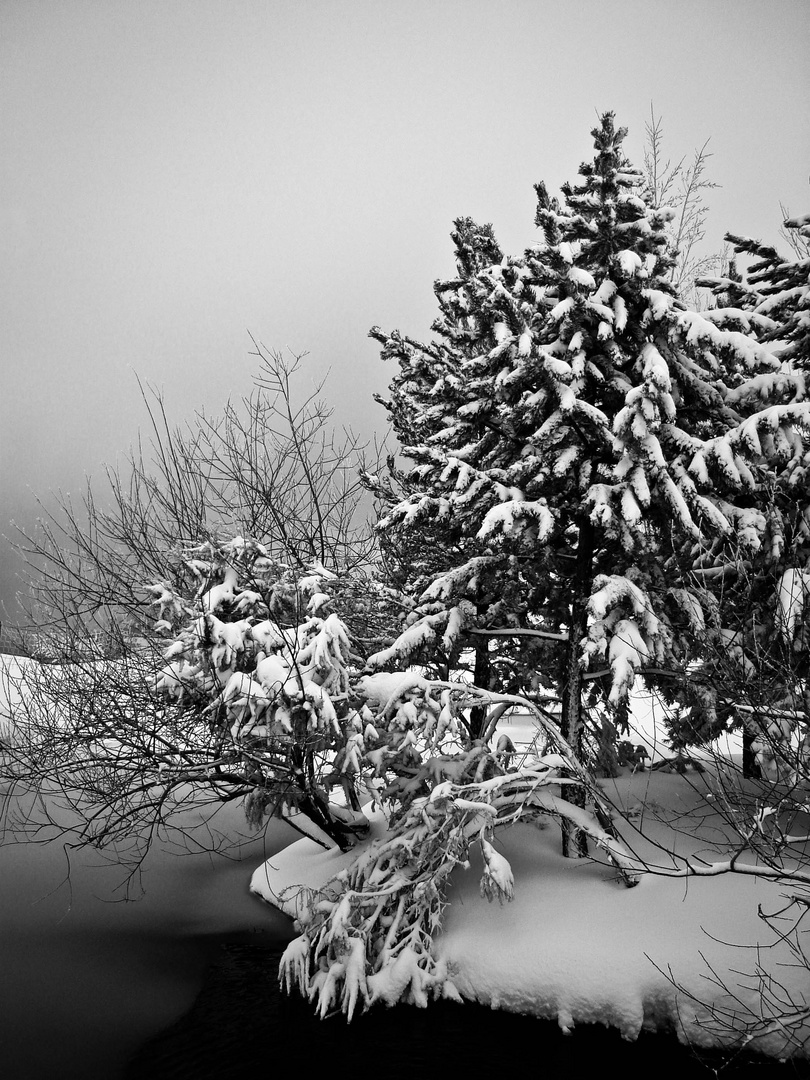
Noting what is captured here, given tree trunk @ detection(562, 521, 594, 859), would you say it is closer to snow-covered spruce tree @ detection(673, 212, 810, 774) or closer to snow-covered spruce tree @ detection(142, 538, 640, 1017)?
snow-covered spruce tree @ detection(142, 538, 640, 1017)

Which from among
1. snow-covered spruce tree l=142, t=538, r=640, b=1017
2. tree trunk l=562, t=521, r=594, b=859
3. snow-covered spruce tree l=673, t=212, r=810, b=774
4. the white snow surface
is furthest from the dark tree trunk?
snow-covered spruce tree l=142, t=538, r=640, b=1017

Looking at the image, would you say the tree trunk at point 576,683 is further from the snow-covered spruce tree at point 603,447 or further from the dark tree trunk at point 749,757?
the dark tree trunk at point 749,757

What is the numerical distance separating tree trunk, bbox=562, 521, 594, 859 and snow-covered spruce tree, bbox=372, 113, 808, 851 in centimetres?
3

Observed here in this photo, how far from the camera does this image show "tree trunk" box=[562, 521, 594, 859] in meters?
10.4

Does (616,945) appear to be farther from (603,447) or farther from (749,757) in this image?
(603,447)

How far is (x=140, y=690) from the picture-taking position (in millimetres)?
9953

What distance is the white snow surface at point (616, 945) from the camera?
25.7 ft

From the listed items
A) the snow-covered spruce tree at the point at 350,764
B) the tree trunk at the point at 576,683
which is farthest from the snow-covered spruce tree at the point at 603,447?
the snow-covered spruce tree at the point at 350,764

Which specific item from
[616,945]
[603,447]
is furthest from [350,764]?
[603,447]

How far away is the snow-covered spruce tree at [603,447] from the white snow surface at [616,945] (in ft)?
6.84

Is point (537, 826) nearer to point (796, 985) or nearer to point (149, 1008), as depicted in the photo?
point (796, 985)

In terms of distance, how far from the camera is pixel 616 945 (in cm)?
845

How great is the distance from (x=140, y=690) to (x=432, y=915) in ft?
17.7

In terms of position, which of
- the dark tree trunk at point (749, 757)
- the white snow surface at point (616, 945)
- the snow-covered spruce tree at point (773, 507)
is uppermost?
the snow-covered spruce tree at point (773, 507)
